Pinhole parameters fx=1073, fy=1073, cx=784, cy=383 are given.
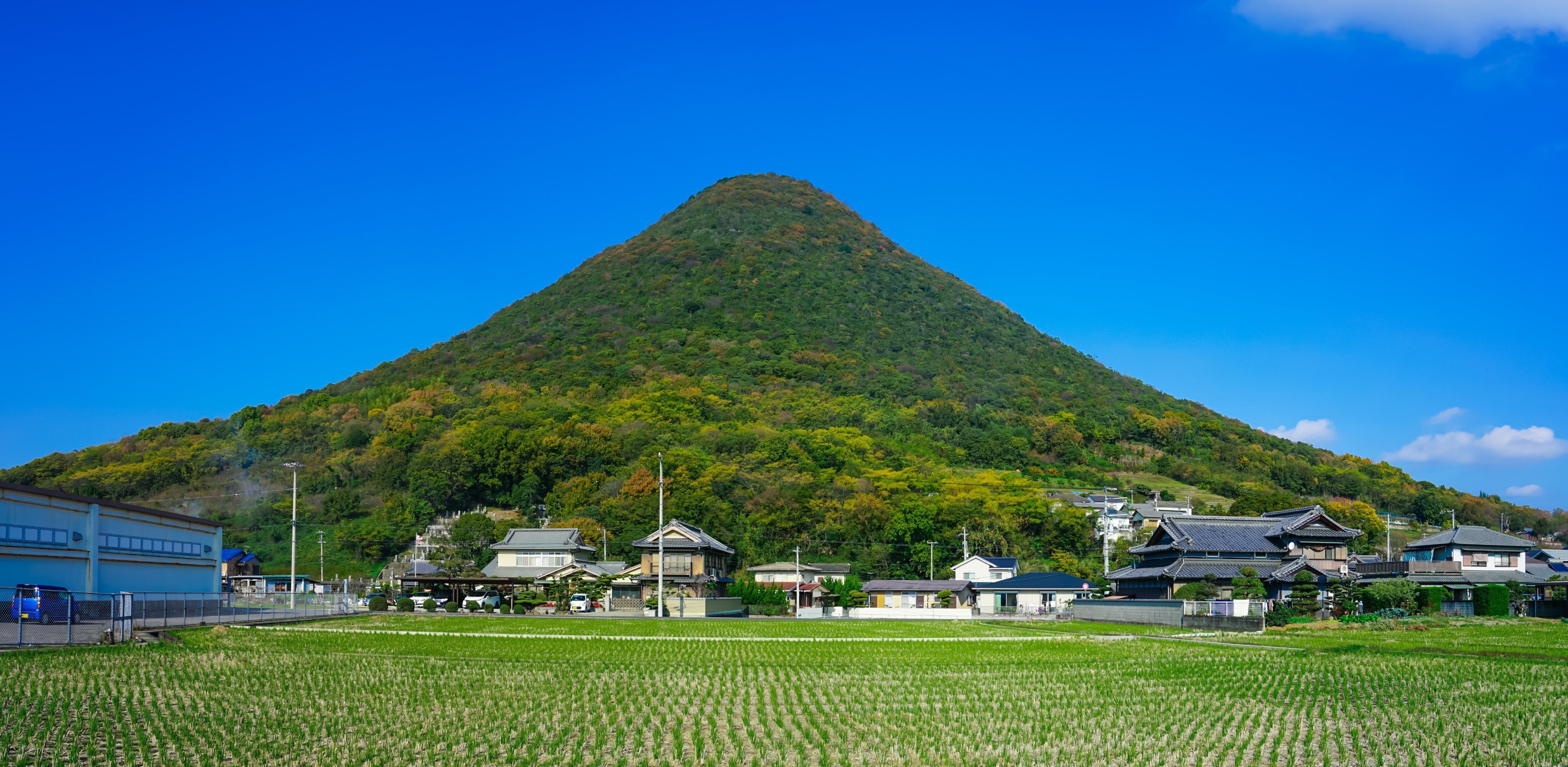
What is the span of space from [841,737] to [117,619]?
20.4 m

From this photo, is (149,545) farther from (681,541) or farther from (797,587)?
(797,587)

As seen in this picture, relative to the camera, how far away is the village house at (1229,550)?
48531 mm

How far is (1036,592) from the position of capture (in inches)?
2502

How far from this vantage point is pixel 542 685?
17188 mm

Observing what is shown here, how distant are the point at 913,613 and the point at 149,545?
39.0 metres

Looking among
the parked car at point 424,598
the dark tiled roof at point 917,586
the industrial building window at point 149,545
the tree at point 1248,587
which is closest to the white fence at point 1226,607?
the tree at point 1248,587

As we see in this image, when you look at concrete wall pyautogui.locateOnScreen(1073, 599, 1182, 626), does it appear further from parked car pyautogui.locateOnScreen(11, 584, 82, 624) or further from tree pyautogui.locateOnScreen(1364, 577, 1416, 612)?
parked car pyautogui.locateOnScreen(11, 584, 82, 624)

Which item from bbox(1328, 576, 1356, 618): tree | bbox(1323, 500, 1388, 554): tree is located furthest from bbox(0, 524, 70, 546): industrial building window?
bbox(1323, 500, 1388, 554): tree

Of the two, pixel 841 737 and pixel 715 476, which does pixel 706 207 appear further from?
pixel 841 737

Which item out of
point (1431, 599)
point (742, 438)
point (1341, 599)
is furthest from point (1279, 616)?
point (742, 438)

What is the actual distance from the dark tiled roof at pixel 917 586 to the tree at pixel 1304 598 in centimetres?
2685

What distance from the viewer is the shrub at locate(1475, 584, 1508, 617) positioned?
4316 centimetres

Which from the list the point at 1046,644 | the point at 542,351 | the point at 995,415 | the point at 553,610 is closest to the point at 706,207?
the point at 542,351

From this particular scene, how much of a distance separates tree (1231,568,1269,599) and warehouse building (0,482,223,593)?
143 feet
